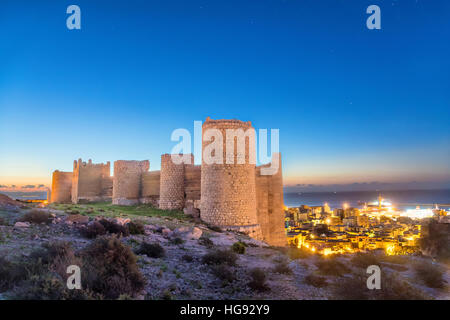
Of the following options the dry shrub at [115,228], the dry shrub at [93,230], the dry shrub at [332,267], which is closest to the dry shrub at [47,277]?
the dry shrub at [93,230]

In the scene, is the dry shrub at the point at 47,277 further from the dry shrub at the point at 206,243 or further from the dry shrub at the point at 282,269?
the dry shrub at the point at 206,243

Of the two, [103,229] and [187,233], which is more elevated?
[103,229]

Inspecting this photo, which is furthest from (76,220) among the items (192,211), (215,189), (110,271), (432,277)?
(432,277)

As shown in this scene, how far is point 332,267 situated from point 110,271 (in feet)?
19.2

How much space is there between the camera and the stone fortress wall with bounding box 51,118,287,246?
15.2 meters

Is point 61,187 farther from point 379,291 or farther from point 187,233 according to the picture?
point 379,291

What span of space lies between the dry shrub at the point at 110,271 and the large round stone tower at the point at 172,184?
40.8 feet

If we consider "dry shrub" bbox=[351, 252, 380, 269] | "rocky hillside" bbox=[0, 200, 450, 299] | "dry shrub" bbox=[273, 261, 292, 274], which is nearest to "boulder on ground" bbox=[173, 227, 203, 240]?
"rocky hillside" bbox=[0, 200, 450, 299]

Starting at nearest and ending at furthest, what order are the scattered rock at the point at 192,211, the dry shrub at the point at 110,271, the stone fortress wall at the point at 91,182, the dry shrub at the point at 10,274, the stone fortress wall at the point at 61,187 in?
the dry shrub at the point at 10,274, the dry shrub at the point at 110,271, the scattered rock at the point at 192,211, the stone fortress wall at the point at 91,182, the stone fortress wall at the point at 61,187

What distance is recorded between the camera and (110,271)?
17.7ft

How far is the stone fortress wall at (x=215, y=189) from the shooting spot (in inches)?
597

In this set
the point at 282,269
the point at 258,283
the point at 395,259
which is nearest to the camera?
the point at 258,283

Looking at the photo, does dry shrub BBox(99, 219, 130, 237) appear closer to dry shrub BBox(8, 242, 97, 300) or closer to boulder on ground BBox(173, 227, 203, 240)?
boulder on ground BBox(173, 227, 203, 240)
